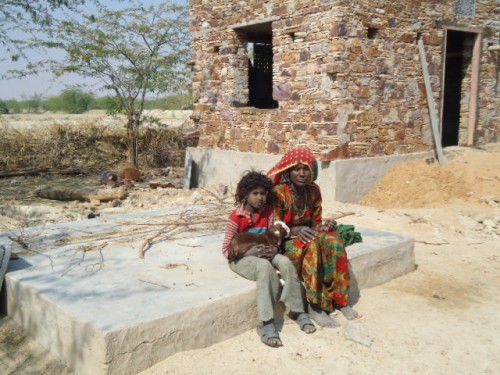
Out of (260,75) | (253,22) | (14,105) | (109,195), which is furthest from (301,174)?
(14,105)

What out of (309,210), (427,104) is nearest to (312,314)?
(309,210)

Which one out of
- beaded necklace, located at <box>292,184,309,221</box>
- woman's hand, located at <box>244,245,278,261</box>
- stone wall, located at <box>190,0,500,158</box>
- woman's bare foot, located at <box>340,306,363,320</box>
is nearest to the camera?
woman's hand, located at <box>244,245,278,261</box>

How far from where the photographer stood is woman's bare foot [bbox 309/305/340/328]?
335 centimetres

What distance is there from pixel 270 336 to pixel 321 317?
0.51 meters

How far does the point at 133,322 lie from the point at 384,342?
166 cm

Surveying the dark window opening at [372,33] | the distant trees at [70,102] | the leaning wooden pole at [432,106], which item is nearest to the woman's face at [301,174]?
the dark window opening at [372,33]

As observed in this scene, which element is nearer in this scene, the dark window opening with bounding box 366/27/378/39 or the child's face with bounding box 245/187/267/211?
the child's face with bounding box 245/187/267/211

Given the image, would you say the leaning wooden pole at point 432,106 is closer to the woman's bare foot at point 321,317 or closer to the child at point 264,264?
the child at point 264,264

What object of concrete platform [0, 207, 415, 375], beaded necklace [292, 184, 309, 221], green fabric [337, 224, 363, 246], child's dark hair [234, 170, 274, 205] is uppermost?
child's dark hair [234, 170, 274, 205]

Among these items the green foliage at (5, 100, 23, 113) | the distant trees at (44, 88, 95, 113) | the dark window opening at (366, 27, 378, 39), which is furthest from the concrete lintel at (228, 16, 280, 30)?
the green foliage at (5, 100, 23, 113)

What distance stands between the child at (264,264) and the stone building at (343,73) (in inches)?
154

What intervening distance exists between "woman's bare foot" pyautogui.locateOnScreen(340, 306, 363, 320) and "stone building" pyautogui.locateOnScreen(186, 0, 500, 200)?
12.9 ft

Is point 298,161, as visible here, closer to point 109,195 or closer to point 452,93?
point 109,195

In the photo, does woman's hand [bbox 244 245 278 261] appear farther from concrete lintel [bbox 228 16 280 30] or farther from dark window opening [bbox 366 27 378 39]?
concrete lintel [bbox 228 16 280 30]
